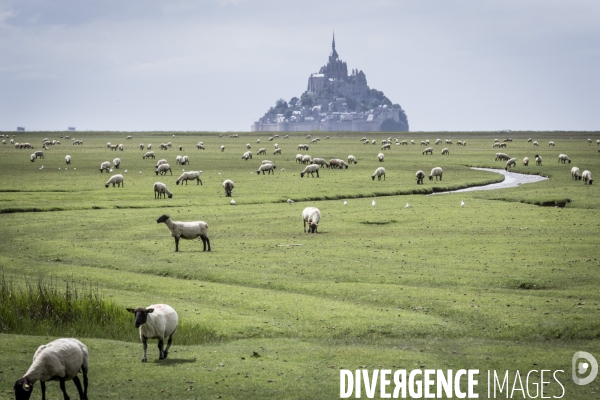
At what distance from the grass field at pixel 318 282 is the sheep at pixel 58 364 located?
3.38 feet

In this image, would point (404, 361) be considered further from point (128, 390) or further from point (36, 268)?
point (36, 268)

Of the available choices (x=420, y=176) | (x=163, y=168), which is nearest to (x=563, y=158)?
(x=420, y=176)

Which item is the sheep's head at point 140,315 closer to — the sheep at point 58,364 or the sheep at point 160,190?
the sheep at point 58,364

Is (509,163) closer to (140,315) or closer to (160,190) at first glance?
(160,190)

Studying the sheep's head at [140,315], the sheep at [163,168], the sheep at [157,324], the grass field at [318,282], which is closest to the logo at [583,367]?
the grass field at [318,282]

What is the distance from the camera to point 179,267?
1154 inches

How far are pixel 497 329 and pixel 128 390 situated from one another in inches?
435

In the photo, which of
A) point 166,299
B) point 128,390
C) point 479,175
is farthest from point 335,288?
point 479,175

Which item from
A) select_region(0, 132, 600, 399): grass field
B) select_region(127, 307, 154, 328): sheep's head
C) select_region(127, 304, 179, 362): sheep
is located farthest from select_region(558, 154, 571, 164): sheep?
select_region(127, 307, 154, 328): sheep's head

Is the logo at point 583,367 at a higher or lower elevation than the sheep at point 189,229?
lower

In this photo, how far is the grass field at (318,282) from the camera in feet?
56.4

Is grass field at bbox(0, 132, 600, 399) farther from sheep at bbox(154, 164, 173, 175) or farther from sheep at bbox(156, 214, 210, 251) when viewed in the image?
sheep at bbox(154, 164, 173, 175)

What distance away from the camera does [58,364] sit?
13805 mm

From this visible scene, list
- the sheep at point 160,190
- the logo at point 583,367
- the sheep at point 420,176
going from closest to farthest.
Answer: the logo at point 583,367 → the sheep at point 160,190 → the sheep at point 420,176
